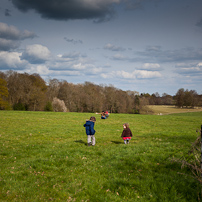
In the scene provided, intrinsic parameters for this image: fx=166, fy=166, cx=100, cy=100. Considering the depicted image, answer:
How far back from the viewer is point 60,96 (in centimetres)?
7638

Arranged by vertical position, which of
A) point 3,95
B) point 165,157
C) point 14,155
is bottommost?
point 14,155

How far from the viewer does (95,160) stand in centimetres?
834

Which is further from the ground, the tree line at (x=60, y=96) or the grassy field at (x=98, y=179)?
the tree line at (x=60, y=96)

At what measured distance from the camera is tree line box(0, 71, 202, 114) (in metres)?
57.8

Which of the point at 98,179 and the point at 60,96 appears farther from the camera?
the point at 60,96

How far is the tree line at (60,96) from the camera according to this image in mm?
57750

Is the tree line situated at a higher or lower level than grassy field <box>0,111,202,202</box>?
higher

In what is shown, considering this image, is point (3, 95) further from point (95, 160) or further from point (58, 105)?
point (95, 160)

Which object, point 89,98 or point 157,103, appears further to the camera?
point 157,103

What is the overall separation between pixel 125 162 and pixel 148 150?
→ 2314 mm

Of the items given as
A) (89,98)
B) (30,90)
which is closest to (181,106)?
(89,98)

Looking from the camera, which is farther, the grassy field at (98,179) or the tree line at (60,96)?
the tree line at (60,96)

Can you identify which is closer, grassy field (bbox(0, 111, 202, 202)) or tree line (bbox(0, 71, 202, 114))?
grassy field (bbox(0, 111, 202, 202))

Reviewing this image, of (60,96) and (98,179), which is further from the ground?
(60,96)
